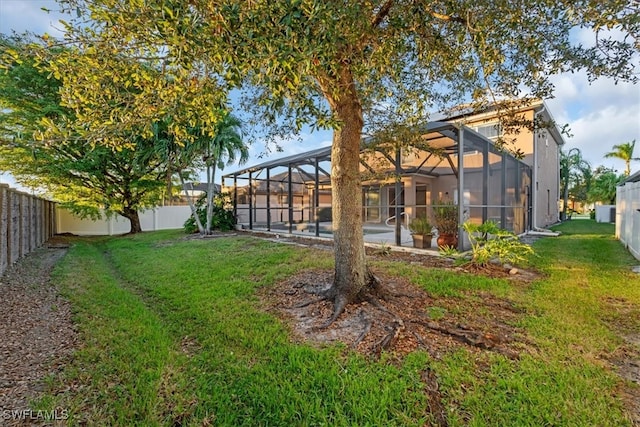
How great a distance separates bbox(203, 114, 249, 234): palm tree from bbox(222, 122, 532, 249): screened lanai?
1055 mm

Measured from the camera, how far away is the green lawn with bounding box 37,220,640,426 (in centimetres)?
195

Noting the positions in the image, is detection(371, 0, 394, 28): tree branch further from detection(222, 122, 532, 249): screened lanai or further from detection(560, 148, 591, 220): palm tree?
detection(560, 148, 591, 220): palm tree

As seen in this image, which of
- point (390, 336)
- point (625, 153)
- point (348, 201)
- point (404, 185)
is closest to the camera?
point (390, 336)

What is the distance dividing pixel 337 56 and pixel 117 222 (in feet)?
51.0

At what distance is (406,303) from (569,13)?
306 cm

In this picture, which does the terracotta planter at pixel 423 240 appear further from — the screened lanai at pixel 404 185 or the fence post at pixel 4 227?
the fence post at pixel 4 227

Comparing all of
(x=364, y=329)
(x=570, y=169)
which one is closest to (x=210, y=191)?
(x=364, y=329)

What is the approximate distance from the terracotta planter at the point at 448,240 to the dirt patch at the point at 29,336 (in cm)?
663

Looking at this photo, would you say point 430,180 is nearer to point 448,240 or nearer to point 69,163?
point 448,240

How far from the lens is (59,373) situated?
7.68ft

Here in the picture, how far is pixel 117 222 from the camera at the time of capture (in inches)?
583

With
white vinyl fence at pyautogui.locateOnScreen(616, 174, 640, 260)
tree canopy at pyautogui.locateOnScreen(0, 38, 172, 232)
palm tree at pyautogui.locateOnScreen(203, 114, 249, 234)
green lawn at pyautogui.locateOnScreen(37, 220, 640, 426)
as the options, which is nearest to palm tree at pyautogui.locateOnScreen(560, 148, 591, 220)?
white vinyl fence at pyautogui.locateOnScreen(616, 174, 640, 260)

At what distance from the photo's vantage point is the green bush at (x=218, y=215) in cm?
1308

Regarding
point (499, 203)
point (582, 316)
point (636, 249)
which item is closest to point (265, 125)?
point (582, 316)
